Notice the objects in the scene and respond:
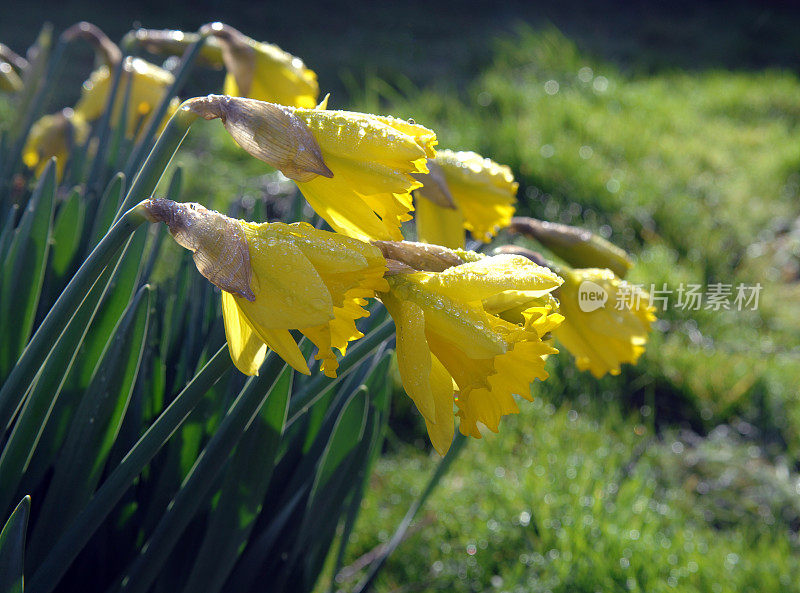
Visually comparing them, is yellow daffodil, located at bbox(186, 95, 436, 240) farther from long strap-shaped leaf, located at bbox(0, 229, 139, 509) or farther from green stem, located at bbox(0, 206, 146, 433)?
long strap-shaped leaf, located at bbox(0, 229, 139, 509)

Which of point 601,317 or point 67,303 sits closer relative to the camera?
point 67,303

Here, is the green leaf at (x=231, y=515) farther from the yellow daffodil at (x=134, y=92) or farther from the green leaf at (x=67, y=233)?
the yellow daffodil at (x=134, y=92)

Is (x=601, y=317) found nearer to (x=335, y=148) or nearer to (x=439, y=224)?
(x=439, y=224)

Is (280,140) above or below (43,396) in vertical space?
above

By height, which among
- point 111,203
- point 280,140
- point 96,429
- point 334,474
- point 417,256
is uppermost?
point 280,140

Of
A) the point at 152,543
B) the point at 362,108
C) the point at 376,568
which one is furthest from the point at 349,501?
the point at 362,108

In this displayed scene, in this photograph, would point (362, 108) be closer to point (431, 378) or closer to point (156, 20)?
point (156, 20)

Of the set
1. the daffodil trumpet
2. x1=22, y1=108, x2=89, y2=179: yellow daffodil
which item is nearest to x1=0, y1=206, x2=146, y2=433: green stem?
the daffodil trumpet

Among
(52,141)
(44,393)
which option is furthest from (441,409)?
(52,141)
